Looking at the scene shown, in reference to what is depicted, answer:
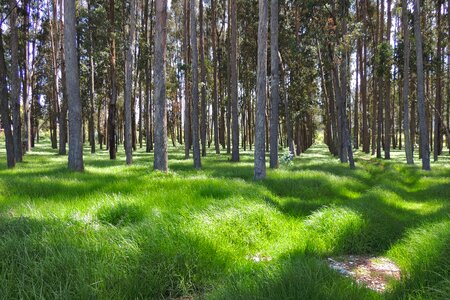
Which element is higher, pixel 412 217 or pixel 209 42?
pixel 209 42

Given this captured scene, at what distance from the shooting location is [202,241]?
4.23m

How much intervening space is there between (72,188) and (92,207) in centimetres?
205

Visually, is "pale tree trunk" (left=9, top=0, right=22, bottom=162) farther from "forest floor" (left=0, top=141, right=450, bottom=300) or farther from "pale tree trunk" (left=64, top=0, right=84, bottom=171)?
"forest floor" (left=0, top=141, right=450, bottom=300)

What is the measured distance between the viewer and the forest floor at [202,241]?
9.83ft

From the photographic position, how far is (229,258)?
167 inches

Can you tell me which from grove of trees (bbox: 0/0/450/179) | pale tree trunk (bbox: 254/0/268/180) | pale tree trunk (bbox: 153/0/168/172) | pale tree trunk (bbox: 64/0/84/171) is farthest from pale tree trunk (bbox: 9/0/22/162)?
pale tree trunk (bbox: 254/0/268/180)

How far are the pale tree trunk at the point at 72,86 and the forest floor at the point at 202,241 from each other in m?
2.82

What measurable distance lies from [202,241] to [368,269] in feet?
7.63

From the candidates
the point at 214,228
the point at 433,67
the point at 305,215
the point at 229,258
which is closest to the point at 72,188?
the point at 214,228

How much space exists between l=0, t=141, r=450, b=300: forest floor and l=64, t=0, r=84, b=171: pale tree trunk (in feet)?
9.25

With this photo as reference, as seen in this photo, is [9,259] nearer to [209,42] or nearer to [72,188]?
[72,188]

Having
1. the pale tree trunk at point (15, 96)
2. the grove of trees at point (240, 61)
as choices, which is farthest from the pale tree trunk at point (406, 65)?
the pale tree trunk at point (15, 96)

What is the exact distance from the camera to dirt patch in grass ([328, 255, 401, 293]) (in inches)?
159

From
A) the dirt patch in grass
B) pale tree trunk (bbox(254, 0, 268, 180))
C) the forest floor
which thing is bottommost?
the dirt patch in grass
